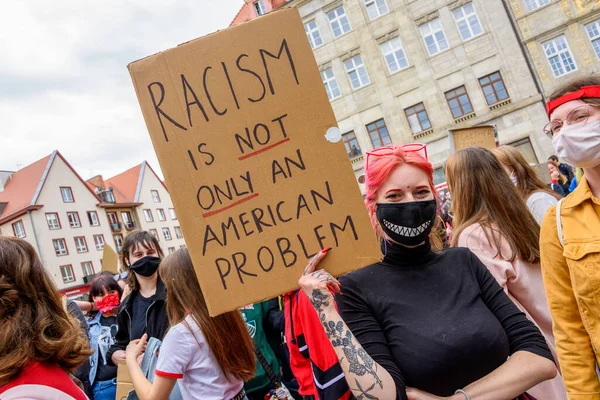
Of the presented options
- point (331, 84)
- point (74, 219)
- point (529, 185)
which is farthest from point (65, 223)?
point (529, 185)

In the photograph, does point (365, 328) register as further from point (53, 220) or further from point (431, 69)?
point (53, 220)

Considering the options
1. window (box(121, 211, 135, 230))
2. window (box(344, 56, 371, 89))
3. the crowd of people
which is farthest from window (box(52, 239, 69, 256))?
the crowd of people

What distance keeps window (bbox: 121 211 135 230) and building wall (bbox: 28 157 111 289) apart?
281cm

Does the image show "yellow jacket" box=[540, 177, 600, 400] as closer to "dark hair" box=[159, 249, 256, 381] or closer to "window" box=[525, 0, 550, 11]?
"dark hair" box=[159, 249, 256, 381]

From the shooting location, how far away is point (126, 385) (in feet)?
9.58

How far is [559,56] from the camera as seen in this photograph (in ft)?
63.9

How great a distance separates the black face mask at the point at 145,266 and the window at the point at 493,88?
19.9 metres

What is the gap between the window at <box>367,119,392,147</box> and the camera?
22.1m

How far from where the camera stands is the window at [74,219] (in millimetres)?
40078

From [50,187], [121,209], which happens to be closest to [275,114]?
[50,187]

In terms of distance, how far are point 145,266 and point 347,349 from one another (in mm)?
2627

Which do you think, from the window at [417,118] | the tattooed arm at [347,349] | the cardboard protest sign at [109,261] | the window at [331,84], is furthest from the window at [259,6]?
the tattooed arm at [347,349]

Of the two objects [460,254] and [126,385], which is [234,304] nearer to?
[460,254]

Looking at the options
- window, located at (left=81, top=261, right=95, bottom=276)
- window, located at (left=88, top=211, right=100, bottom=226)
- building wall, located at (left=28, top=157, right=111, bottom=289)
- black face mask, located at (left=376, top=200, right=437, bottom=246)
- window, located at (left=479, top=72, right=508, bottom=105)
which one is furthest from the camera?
window, located at (left=88, top=211, right=100, bottom=226)
